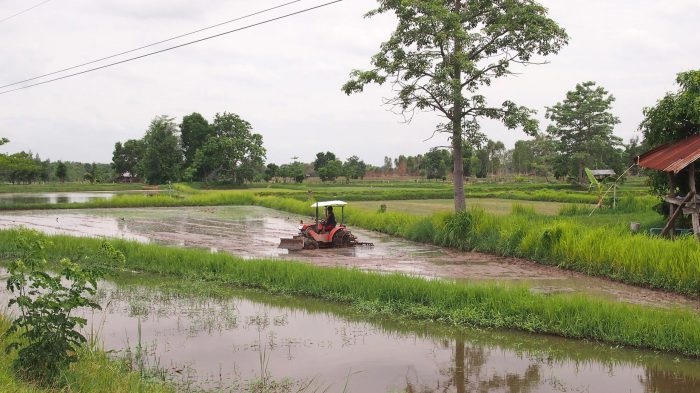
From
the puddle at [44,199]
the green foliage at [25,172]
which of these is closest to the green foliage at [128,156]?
the green foliage at [25,172]

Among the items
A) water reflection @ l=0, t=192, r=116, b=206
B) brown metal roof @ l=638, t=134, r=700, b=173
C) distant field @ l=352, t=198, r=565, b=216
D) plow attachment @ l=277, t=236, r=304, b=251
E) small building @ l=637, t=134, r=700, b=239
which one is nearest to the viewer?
brown metal roof @ l=638, t=134, r=700, b=173

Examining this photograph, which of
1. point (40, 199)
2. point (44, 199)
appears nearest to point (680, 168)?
point (44, 199)

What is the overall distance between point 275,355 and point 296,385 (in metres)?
1.08

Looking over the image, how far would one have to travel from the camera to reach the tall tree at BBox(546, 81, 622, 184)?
5178cm

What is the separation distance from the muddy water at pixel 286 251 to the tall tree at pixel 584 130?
3295 centimetres

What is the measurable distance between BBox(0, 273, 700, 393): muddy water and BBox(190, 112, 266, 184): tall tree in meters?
54.5

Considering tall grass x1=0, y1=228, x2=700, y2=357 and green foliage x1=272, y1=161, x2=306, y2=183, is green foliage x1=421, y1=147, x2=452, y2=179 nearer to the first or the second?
green foliage x1=272, y1=161, x2=306, y2=183

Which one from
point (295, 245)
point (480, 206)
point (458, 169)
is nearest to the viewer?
point (295, 245)

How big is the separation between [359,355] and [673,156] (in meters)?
10.0

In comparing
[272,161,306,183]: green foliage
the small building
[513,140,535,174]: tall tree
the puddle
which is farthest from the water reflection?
[513,140,535,174]: tall tree

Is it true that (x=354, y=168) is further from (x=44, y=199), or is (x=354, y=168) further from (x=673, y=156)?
(x=673, y=156)

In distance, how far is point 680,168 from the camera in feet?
39.6

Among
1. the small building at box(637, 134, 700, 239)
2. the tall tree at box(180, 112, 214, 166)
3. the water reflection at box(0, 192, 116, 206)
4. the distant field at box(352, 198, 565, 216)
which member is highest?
the tall tree at box(180, 112, 214, 166)

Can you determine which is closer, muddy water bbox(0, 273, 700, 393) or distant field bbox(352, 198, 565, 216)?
muddy water bbox(0, 273, 700, 393)
